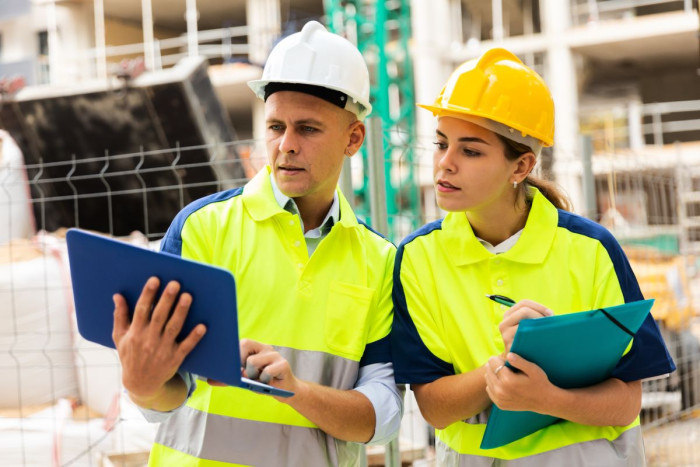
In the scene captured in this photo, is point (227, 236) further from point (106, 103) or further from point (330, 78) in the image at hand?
point (106, 103)

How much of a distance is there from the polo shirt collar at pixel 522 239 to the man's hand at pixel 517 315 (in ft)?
0.89

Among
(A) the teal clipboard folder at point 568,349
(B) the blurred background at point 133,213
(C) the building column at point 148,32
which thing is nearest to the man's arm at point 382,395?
(A) the teal clipboard folder at point 568,349

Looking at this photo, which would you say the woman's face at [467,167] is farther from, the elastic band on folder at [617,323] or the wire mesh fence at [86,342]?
the wire mesh fence at [86,342]

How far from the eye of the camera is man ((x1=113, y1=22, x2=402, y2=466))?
1849mm

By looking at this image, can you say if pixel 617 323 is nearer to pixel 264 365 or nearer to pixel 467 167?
pixel 467 167

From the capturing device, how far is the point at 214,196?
6.63 ft

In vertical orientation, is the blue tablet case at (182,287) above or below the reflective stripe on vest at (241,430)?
above

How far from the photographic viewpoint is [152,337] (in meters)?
1.47

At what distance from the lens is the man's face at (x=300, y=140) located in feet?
6.31

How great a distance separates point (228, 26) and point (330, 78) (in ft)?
78.1

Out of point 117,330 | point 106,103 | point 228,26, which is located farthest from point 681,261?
point 228,26

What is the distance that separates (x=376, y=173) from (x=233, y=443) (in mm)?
1503

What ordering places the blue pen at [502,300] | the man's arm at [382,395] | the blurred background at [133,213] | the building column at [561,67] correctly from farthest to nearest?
the building column at [561,67]
the blurred background at [133,213]
the man's arm at [382,395]
the blue pen at [502,300]

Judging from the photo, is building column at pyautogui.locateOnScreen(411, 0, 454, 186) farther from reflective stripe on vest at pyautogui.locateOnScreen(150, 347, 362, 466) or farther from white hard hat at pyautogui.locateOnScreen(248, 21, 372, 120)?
reflective stripe on vest at pyautogui.locateOnScreen(150, 347, 362, 466)
